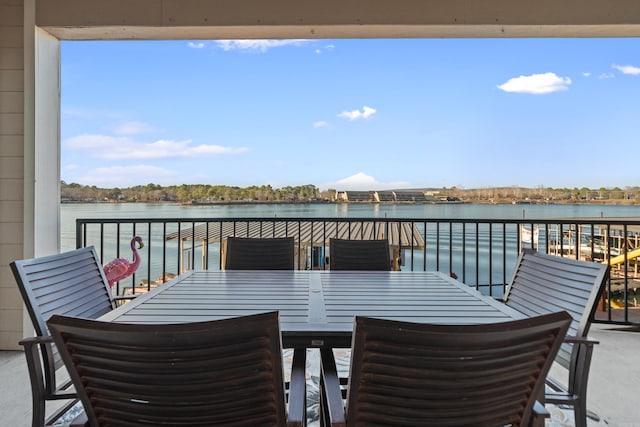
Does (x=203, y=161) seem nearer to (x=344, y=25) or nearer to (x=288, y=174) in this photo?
(x=288, y=174)

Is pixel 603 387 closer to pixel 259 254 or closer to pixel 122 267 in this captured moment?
pixel 259 254

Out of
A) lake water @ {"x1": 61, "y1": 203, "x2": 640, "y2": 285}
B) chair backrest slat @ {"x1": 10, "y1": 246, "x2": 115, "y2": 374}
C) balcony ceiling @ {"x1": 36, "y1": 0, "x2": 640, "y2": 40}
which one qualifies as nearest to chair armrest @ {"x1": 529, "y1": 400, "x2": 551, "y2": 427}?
chair backrest slat @ {"x1": 10, "y1": 246, "x2": 115, "y2": 374}

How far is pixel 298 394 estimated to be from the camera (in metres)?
1.03

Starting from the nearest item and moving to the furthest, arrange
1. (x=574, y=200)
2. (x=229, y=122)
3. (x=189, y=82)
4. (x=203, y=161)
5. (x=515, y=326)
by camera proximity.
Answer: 1. (x=515, y=326)
2. (x=574, y=200)
3. (x=189, y=82)
4. (x=229, y=122)
5. (x=203, y=161)

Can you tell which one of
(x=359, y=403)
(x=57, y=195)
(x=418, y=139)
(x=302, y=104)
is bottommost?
(x=359, y=403)

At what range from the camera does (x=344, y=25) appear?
333 centimetres

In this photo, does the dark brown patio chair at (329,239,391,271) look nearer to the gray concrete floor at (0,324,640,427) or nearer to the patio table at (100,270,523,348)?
the patio table at (100,270,523,348)

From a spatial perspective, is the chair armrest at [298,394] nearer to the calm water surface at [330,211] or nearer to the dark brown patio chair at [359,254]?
the dark brown patio chair at [359,254]

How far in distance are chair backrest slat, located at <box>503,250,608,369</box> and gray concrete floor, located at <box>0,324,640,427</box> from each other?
0.72m

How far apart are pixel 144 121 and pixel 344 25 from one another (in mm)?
12139

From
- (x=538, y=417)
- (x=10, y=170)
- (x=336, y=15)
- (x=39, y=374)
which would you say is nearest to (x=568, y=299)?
(x=538, y=417)

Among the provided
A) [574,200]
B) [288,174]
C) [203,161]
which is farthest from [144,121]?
[574,200]

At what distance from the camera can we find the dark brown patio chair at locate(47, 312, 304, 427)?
792 millimetres

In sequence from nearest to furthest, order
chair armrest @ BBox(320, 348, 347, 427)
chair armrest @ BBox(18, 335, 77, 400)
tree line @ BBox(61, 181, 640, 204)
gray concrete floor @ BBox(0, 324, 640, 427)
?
chair armrest @ BBox(320, 348, 347, 427), chair armrest @ BBox(18, 335, 77, 400), gray concrete floor @ BBox(0, 324, 640, 427), tree line @ BBox(61, 181, 640, 204)
